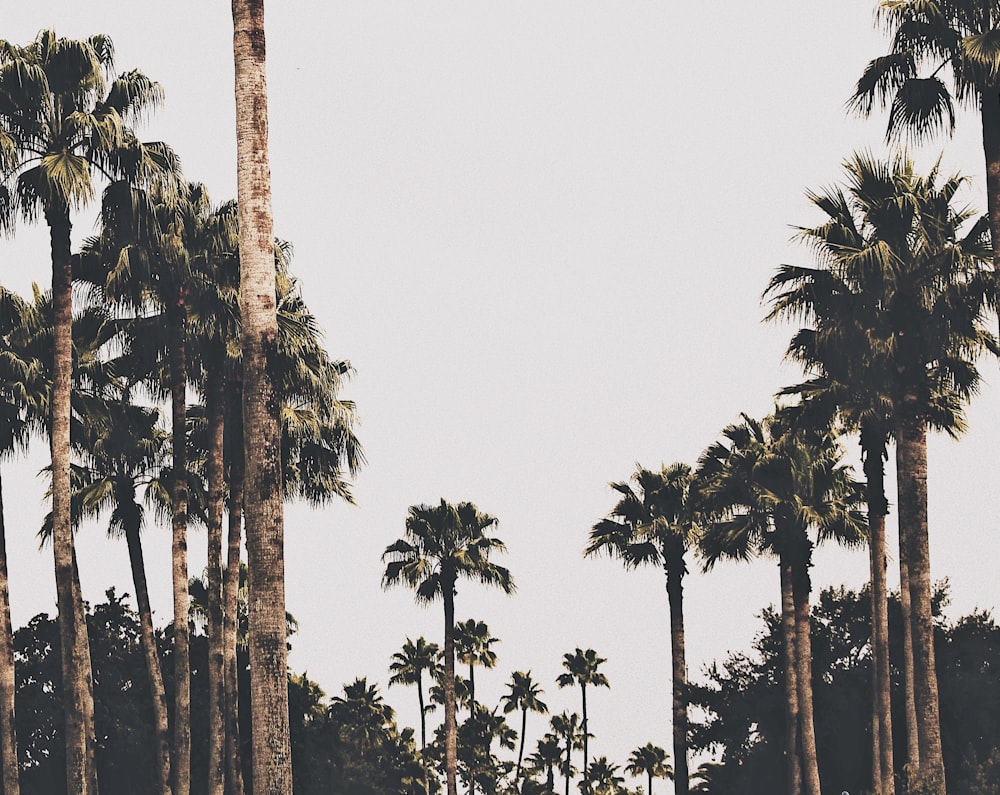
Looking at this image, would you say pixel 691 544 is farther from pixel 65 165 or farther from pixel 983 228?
pixel 65 165

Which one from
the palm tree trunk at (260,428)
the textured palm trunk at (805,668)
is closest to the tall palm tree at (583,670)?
the textured palm trunk at (805,668)

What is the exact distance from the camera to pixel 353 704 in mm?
90688

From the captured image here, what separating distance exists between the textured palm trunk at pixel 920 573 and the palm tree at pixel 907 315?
Result: 0.02m

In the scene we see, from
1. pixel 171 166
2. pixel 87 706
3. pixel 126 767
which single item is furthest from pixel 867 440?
pixel 126 767

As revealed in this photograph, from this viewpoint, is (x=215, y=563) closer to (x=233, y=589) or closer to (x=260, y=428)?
(x=233, y=589)

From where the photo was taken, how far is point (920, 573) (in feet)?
94.0

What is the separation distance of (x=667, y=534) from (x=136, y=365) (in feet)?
72.6

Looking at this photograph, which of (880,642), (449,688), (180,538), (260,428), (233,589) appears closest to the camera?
(260,428)

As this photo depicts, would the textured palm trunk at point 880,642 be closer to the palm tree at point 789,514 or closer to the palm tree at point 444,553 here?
the palm tree at point 789,514

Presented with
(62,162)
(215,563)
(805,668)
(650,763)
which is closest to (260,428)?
(62,162)

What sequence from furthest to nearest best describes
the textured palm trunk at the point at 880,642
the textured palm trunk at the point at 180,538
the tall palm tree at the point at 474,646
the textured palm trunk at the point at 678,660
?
the tall palm tree at the point at 474,646
the textured palm trunk at the point at 678,660
the textured palm trunk at the point at 880,642
the textured palm trunk at the point at 180,538

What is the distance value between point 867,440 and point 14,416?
21122 mm

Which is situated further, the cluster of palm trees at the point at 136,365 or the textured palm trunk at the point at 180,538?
the textured palm trunk at the point at 180,538

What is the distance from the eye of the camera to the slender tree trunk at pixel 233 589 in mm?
36812
